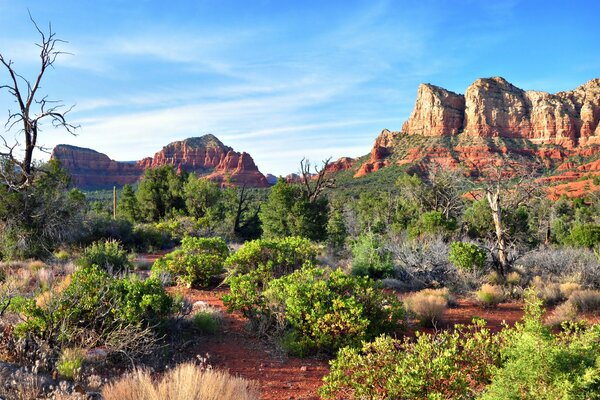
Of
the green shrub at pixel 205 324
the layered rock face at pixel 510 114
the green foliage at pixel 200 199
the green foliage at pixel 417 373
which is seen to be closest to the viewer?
the green foliage at pixel 417 373

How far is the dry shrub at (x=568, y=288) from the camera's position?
9.31 m

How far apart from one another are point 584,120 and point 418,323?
132m

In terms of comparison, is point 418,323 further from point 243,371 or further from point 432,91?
point 432,91

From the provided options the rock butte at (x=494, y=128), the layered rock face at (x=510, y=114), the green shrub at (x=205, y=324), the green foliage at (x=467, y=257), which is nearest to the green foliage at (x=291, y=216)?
the green foliage at (x=467, y=257)

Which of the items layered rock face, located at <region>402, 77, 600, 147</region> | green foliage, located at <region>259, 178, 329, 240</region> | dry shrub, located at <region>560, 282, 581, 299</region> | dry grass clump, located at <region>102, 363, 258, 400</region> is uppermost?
layered rock face, located at <region>402, 77, 600, 147</region>

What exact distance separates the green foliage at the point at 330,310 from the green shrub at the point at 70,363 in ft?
9.30

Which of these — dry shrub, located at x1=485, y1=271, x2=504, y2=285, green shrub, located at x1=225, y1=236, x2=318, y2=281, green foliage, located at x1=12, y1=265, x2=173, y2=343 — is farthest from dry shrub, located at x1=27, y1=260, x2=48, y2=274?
dry shrub, located at x1=485, y1=271, x2=504, y2=285

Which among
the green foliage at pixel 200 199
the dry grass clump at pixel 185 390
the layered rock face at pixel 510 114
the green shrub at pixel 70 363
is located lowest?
the green shrub at pixel 70 363

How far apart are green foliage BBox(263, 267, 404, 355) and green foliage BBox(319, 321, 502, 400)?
1494mm

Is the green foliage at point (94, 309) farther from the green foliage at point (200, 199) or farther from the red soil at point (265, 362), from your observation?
the green foliage at point (200, 199)

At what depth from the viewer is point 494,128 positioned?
110000mm

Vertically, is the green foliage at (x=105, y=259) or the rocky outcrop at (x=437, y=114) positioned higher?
the rocky outcrop at (x=437, y=114)

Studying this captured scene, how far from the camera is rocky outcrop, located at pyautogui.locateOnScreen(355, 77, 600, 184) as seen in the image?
301 feet

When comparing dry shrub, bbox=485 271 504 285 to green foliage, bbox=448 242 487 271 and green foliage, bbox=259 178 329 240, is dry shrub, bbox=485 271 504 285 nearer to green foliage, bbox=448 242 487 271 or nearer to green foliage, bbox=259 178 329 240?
green foliage, bbox=448 242 487 271
